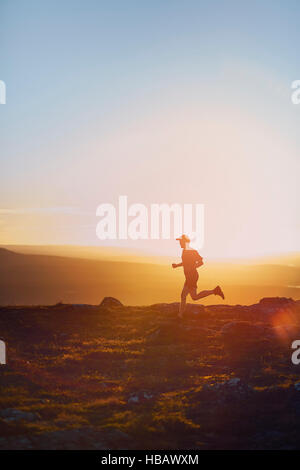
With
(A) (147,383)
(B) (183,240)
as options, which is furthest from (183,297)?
(A) (147,383)

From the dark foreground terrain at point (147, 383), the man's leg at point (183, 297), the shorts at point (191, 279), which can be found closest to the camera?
the dark foreground terrain at point (147, 383)

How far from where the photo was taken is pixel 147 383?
1409 centimetres

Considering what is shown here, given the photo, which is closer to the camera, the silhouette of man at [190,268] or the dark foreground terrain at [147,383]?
the dark foreground terrain at [147,383]

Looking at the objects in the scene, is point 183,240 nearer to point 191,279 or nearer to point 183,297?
point 191,279

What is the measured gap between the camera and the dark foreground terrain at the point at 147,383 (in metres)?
9.95

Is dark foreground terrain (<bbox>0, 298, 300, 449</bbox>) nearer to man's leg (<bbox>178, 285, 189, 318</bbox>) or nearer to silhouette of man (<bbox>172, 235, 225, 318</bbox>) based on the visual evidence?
man's leg (<bbox>178, 285, 189, 318</bbox>)

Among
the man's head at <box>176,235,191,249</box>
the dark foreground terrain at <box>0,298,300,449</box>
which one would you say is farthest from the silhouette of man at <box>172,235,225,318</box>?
the dark foreground terrain at <box>0,298,300,449</box>

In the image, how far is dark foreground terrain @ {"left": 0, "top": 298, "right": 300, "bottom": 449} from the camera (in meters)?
9.95

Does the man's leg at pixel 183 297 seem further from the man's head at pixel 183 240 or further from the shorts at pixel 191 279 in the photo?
the man's head at pixel 183 240

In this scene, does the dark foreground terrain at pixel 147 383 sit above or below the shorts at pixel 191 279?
below

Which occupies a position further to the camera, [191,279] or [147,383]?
[191,279]

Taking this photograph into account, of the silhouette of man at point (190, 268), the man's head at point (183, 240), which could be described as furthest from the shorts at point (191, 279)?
the man's head at point (183, 240)

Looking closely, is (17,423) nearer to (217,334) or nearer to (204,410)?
(204,410)
